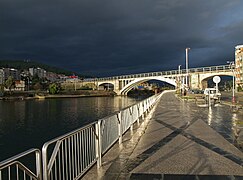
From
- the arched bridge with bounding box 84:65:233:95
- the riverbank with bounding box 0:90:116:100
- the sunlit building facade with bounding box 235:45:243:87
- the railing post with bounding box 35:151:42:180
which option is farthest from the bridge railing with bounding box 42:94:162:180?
the riverbank with bounding box 0:90:116:100

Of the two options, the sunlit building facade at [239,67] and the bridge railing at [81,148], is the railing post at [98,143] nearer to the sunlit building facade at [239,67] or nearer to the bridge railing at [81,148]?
the bridge railing at [81,148]

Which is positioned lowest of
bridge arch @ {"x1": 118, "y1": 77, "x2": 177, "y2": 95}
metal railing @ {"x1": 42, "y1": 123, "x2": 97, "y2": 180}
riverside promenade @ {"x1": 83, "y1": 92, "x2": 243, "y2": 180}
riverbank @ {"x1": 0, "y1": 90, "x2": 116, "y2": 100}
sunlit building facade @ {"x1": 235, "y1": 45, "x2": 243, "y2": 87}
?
riverside promenade @ {"x1": 83, "y1": 92, "x2": 243, "y2": 180}

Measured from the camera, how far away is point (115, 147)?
285 inches

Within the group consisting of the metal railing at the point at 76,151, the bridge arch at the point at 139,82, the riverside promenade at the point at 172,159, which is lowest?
the riverside promenade at the point at 172,159

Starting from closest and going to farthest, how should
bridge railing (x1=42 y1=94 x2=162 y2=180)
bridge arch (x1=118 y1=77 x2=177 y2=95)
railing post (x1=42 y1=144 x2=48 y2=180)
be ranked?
railing post (x1=42 y1=144 x2=48 y2=180), bridge railing (x1=42 y1=94 x2=162 y2=180), bridge arch (x1=118 y1=77 x2=177 y2=95)

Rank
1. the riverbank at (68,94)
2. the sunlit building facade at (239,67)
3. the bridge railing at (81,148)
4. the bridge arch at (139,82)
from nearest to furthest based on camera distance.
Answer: the bridge railing at (81,148)
the bridge arch at (139,82)
the sunlit building facade at (239,67)
the riverbank at (68,94)

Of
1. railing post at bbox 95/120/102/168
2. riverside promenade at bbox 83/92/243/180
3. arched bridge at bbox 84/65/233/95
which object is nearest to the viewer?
riverside promenade at bbox 83/92/243/180

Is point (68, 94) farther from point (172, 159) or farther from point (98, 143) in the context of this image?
point (172, 159)

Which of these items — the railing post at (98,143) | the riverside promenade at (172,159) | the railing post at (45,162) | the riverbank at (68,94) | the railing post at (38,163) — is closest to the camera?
the railing post at (38,163)

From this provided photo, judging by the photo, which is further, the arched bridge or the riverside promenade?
the arched bridge

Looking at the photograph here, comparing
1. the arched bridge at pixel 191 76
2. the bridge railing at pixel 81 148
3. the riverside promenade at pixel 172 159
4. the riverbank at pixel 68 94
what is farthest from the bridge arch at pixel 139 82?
the bridge railing at pixel 81 148

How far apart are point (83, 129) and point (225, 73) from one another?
63147 mm

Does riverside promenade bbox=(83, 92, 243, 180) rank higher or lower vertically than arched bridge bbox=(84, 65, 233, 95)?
lower

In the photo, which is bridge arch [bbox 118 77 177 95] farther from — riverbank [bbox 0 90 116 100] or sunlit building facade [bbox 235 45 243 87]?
sunlit building facade [bbox 235 45 243 87]
